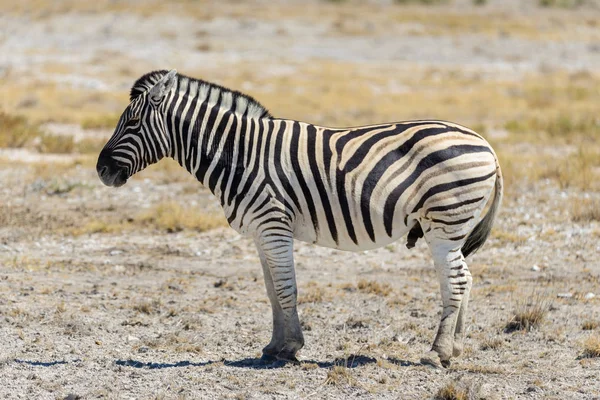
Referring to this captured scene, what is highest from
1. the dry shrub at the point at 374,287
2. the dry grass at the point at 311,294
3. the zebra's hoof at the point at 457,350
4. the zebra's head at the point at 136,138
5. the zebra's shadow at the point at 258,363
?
the zebra's head at the point at 136,138

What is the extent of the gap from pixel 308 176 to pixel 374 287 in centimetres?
259

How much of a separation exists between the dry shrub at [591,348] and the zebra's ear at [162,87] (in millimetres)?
4020

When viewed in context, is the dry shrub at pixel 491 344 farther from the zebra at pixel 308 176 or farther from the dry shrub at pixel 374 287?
the dry shrub at pixel 374 287

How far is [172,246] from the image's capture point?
35.4 ft

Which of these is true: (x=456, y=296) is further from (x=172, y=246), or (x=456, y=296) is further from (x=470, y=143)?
(x=172, y=246)

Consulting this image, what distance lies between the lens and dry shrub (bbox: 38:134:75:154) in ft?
53.8

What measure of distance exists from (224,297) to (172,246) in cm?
215

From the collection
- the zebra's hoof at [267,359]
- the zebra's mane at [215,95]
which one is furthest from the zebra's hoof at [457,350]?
the zebra's mane at [215,95]

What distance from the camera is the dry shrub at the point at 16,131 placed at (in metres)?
16.5

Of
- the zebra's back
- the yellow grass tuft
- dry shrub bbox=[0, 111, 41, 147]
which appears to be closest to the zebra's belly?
the zebra's back

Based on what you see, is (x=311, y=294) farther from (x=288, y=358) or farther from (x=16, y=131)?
(x=16, y=131)

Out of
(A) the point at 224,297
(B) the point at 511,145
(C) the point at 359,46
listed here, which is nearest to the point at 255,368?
(A) the point at 224,297

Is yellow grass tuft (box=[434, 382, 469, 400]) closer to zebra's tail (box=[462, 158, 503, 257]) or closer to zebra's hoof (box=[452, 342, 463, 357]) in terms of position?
zebra's hoof (box=[452, 342, 463, 357])

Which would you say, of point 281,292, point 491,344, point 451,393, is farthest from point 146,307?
point 451,393
